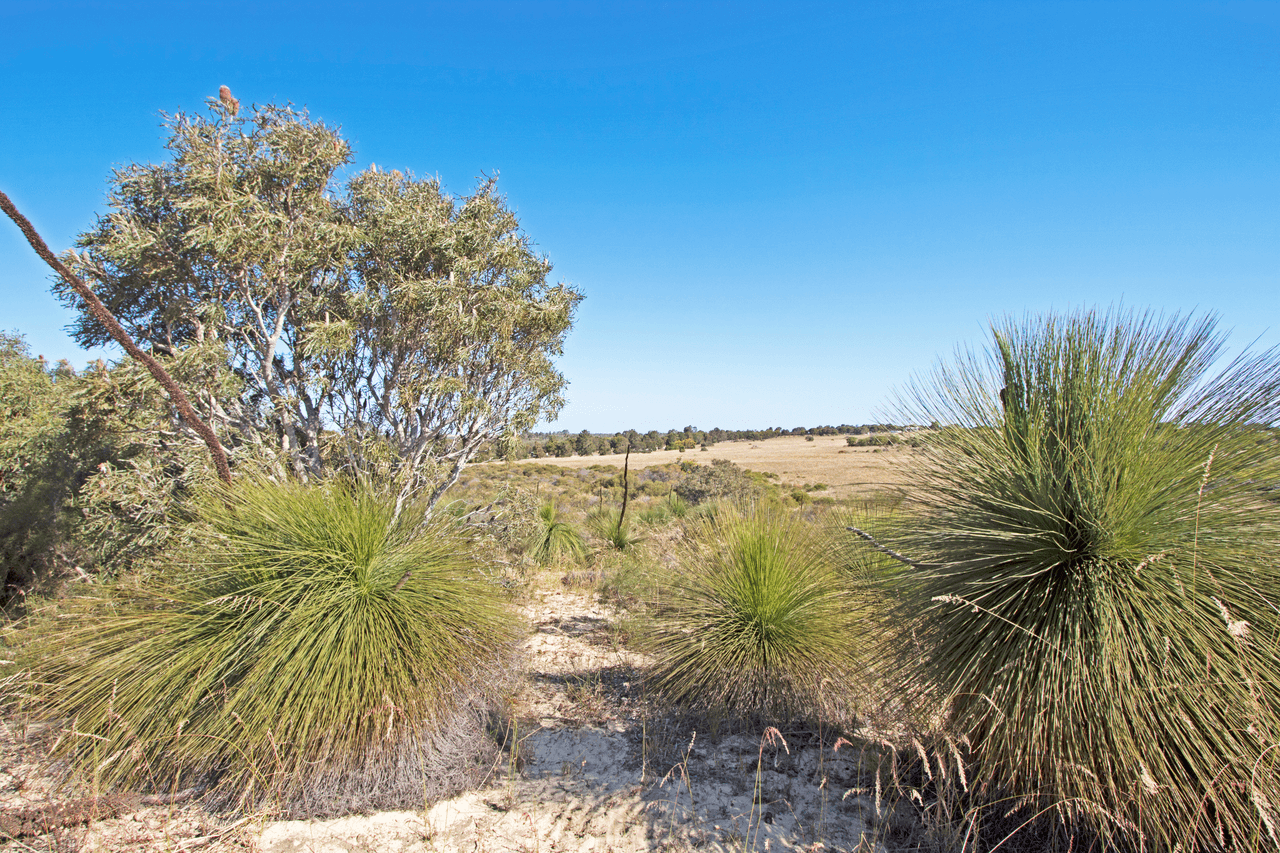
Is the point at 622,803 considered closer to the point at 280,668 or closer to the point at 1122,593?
the point at 280,668

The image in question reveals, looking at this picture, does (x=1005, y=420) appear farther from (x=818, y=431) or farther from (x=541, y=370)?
(x=818, y=431)

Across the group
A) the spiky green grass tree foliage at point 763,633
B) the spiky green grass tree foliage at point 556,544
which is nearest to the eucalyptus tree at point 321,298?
the spiky green grass tree foliage at point 556,544

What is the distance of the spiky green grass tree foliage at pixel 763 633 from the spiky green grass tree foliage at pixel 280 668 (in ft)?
5.66

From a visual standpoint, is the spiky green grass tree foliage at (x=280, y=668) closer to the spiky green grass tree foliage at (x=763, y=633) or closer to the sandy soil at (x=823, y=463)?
the spiky green grass tree foliage at (x=763, y=633)

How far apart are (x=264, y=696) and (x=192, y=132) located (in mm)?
6961

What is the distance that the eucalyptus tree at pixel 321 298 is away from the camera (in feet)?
20.4

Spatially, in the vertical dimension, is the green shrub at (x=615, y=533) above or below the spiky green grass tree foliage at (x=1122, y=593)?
below

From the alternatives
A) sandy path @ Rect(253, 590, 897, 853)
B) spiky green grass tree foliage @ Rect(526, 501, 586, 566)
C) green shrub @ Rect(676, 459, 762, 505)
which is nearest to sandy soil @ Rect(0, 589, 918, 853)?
→ sandy path @ Rect(253, 590, 897, 853)

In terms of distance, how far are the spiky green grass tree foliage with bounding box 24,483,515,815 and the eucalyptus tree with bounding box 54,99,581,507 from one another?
113 inches

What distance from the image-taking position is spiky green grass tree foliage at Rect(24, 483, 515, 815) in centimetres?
282

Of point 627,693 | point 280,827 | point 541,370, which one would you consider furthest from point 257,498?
point 541,370

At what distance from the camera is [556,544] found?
9875 mm

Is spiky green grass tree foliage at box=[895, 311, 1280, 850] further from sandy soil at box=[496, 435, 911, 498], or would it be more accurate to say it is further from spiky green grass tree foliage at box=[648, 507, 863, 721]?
spiky green grass tree foliage at box=[648, 507, 863, 721]

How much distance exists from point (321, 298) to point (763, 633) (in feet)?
21.8
